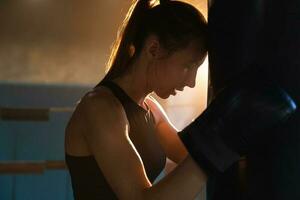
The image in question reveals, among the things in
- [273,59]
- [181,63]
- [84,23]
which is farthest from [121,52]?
[84,23]

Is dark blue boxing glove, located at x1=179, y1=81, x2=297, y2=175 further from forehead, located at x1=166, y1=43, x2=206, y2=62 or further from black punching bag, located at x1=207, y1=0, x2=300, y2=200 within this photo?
forehead, located at x1=166, y1=43, x2=206, y2=62

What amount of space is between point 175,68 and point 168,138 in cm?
33

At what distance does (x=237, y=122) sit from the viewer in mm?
846

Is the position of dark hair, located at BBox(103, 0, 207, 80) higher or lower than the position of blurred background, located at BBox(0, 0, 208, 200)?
higher

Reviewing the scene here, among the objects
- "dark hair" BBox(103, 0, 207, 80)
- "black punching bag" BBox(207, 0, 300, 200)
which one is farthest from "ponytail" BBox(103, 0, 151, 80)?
"black punching bag" BBox(207, 0, 300, 200)

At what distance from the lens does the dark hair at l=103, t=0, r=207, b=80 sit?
100cm

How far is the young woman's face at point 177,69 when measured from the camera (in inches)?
39.6

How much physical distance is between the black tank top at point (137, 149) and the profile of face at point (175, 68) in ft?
0.31

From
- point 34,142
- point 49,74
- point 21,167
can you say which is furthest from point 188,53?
point 49,74

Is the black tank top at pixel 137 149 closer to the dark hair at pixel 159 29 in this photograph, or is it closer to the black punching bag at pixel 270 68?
the dark hair at pixel 159 29

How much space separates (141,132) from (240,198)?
1.03 feet

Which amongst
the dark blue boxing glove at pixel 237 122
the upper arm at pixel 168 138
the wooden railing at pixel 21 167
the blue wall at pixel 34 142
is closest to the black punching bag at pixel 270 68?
the dark blue boxing glove at pixel 237 122

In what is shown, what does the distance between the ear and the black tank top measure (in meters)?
0.11

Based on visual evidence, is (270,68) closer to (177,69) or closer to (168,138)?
(177,69)
